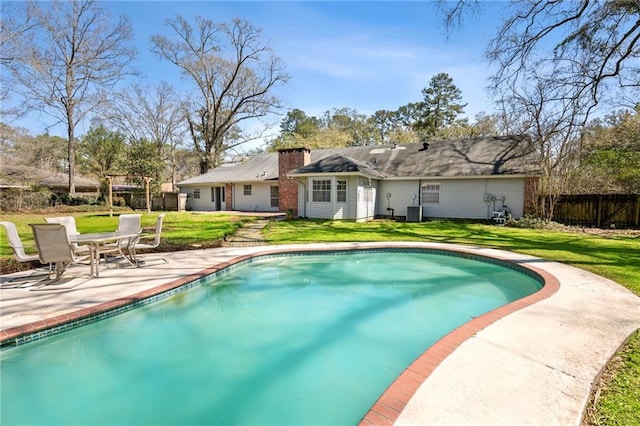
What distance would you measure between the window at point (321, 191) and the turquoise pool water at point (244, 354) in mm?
10034

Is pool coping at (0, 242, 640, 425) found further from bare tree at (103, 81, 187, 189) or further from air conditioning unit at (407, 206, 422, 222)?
bare tree at (103, 81, 187, 189)

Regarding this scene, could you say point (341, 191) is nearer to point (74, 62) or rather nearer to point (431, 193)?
point (431, 193)

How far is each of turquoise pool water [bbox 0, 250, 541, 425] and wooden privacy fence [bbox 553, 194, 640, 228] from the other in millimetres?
11906

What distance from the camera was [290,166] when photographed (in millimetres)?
20797

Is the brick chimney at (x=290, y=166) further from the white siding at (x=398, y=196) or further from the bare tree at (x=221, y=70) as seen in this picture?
the bare tree at (x=221, y=70)

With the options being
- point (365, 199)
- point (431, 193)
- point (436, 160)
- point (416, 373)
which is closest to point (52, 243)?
point (416, 373)

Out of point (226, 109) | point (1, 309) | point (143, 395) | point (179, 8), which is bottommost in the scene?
point (143, 395)

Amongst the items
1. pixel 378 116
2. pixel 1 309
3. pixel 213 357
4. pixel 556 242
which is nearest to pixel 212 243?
pixel 1 309

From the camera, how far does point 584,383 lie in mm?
2830

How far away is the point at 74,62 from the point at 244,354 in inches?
1276

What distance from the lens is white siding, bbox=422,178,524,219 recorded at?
54.0 ft

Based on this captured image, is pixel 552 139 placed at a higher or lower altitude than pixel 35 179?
higher

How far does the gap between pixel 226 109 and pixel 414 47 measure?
83.0 ft

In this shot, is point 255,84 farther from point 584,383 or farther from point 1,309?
point 584,383
